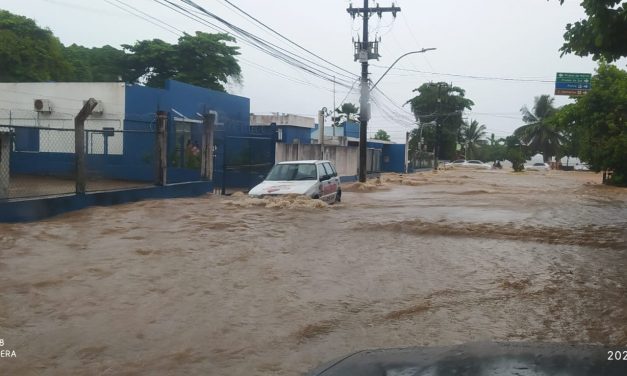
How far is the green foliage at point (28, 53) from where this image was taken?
31.7m

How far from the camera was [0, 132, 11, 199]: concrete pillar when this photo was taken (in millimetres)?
10672

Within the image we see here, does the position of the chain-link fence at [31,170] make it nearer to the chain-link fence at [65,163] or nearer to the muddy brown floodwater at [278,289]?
the chain-link fence at [65,163]

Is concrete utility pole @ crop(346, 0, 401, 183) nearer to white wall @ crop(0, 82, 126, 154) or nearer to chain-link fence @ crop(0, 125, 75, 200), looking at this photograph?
white wall @ crop(0, 82, 126, 154)

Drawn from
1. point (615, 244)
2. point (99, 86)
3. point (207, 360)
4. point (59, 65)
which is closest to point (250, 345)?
point (207, 360)

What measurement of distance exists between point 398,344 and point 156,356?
6.60ft

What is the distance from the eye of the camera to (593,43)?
973 cm

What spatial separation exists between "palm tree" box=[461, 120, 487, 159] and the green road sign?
164 ft

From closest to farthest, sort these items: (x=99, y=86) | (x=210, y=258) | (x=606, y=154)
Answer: (x=210, y=258), (x=99, y=86), (x=606, y=154)

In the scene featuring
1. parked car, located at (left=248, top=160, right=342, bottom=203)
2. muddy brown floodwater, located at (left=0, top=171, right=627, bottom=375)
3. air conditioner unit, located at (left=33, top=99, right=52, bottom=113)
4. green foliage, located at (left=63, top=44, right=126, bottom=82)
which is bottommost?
muddy brown floodwater, located at (left=0, top=171, right=627, bottom=375)

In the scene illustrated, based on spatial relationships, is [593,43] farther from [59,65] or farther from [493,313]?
[59,65]

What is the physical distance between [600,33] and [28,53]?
31.3 meters

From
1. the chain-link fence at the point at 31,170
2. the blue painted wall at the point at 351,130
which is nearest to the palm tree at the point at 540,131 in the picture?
the blue painted wall at the point at 351,130

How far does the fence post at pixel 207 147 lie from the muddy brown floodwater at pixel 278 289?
6.03 metres

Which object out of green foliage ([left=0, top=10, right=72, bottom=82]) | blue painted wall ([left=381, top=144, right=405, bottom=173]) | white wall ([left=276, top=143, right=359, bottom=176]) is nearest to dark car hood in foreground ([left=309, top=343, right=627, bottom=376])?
white wall ([left=276, top=143, right=359, bottom=176])
